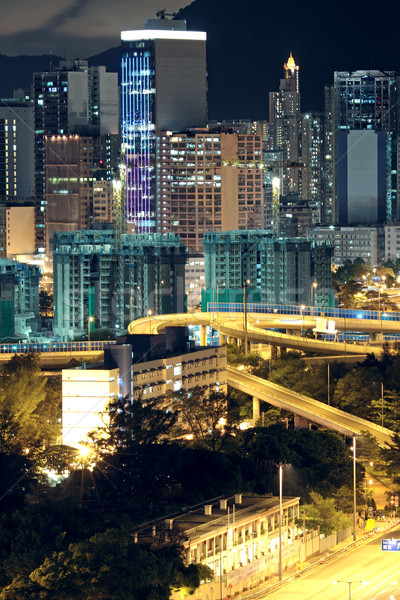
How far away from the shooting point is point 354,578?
33.2 meters

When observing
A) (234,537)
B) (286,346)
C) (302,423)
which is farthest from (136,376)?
(286,346)

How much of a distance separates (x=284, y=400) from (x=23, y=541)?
73.0 ft

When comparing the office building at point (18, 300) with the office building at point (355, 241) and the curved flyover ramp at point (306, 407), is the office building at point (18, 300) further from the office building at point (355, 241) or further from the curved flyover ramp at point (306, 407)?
the office building at point (355, 241)

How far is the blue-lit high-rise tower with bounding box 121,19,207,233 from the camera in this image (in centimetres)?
11175

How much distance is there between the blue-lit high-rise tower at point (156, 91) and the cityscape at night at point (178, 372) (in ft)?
0.55

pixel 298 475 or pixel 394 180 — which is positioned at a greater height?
pixel 394 180

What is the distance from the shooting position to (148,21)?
11281 centimetres

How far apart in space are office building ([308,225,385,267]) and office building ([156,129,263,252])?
2519 cm

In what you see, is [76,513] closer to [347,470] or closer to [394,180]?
[347,470]

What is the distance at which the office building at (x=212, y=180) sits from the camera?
110312 millimetres

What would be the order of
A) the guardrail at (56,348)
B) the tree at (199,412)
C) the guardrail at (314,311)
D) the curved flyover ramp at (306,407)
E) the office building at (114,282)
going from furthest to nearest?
the office building at (114,282) < the guardrail at (314,311) < the guardrail at (56,348) < the curved flyover ramp at (306,407) < the tree at (199,412)

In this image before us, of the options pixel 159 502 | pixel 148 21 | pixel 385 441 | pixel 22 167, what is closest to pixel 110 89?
pixel 22 167

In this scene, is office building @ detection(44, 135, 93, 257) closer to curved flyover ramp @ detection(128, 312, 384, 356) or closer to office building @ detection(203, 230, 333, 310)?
office building @ detection(203, 230, 333, 310)

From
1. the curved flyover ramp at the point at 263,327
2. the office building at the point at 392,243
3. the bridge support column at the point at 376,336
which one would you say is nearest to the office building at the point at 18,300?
the curved flyover ramp at the point at 263,327
